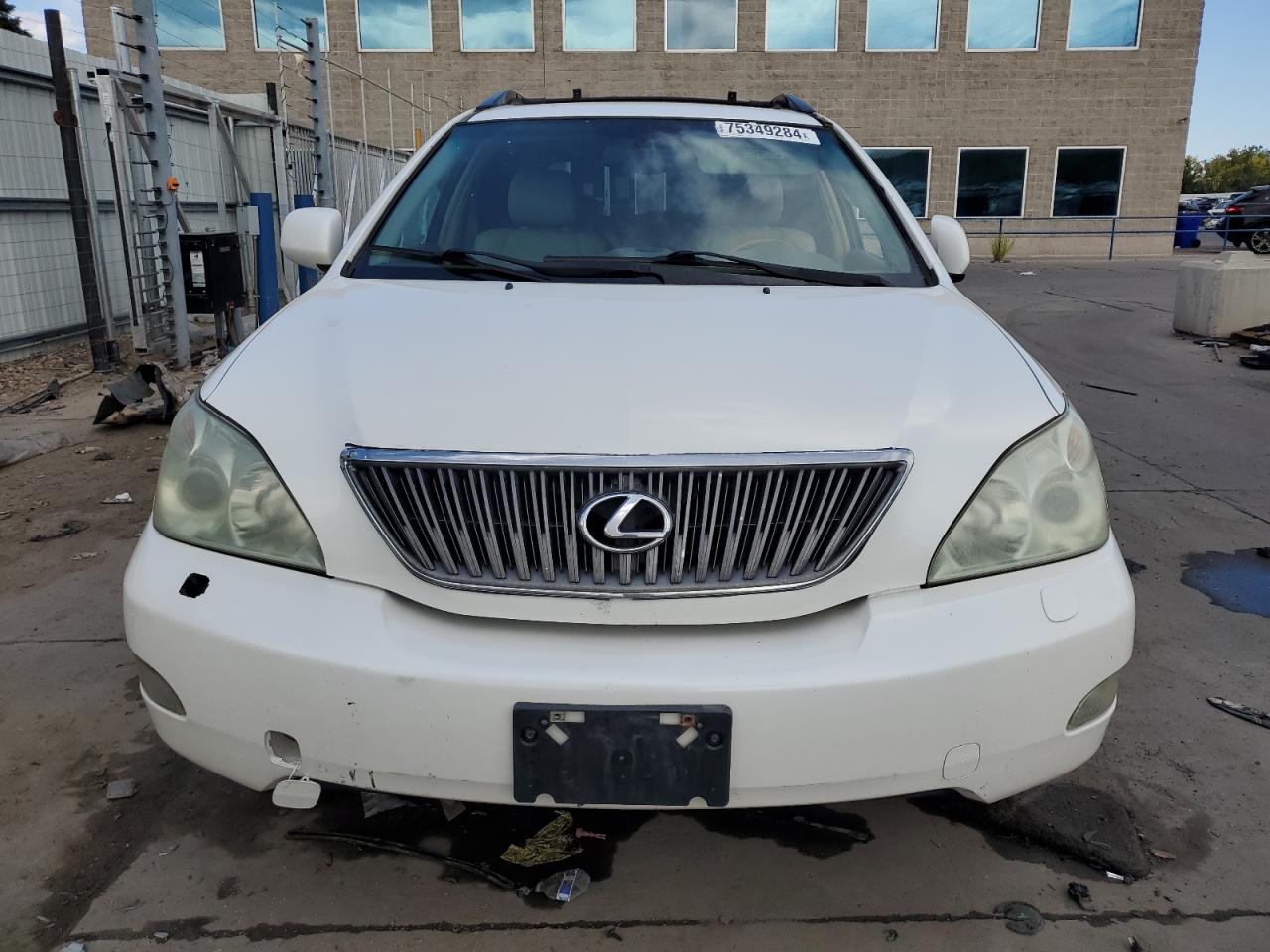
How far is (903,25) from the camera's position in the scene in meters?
23.0

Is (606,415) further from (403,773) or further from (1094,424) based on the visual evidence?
(1094,424)

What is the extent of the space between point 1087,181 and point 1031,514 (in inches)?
985

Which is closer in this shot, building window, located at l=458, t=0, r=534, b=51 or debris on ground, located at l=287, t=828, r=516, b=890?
debris on ground, located at l=287, t=828, r=516, b=890

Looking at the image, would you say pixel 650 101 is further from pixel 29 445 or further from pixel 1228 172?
pixel 1228 172

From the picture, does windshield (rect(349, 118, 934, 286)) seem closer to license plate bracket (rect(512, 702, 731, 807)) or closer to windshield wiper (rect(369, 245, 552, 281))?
windshield wiper (rect(369, 245, 552, 281))

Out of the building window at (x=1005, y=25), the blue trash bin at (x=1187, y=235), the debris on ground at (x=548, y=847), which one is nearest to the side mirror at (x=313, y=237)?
the debris on ground at (x=548, y=847)

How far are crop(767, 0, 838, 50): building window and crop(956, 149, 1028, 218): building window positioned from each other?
4040 mm

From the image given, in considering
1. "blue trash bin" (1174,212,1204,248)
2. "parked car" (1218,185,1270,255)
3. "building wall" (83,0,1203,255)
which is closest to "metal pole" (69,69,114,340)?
"building wall" (83,0,1203,255)

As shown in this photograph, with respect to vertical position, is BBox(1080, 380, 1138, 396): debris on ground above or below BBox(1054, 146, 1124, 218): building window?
below

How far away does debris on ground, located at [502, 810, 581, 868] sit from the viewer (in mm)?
2361

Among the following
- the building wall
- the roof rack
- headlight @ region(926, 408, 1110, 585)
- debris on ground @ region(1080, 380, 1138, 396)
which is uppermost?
the building wall

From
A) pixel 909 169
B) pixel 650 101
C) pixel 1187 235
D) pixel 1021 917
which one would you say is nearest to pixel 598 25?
pixel 909 169

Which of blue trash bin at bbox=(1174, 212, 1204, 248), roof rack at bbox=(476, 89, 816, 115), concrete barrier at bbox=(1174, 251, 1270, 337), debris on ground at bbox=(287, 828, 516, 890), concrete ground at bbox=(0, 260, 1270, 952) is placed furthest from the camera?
blue trash bin at bbox=(1174, 212, 1204, 248)

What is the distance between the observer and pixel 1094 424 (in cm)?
684
